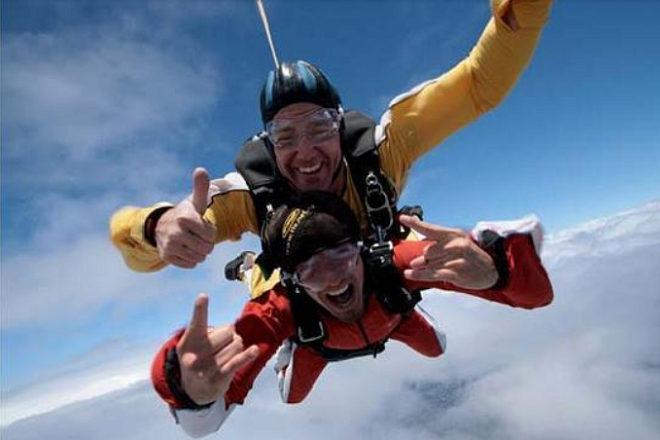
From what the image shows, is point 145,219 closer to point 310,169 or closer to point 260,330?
point 260,330

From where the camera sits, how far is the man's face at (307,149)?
2434mm

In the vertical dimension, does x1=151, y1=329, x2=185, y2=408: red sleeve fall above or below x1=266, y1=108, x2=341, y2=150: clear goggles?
below

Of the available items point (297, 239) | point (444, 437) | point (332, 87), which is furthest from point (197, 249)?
point (444, 437)

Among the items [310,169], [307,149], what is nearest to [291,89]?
[307,149]

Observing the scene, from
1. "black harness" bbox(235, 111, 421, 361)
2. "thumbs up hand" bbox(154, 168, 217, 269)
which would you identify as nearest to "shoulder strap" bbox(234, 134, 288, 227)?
"black harness" bbox(235, 111, 421, 361)

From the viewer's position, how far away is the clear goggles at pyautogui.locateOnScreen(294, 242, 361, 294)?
2230 mm

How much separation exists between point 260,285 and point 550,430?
784 ft

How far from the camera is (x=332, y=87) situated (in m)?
2.72

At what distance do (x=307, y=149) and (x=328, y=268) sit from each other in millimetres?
683

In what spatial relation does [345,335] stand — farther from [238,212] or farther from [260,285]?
[238,212]

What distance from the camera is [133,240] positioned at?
2.01 meters

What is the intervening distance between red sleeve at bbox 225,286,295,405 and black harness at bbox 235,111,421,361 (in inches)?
3.0

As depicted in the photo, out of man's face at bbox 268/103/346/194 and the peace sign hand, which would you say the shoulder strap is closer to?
man's face at bbox 268/103/346/194

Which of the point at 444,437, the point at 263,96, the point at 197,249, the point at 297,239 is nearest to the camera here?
the point at 197,249
